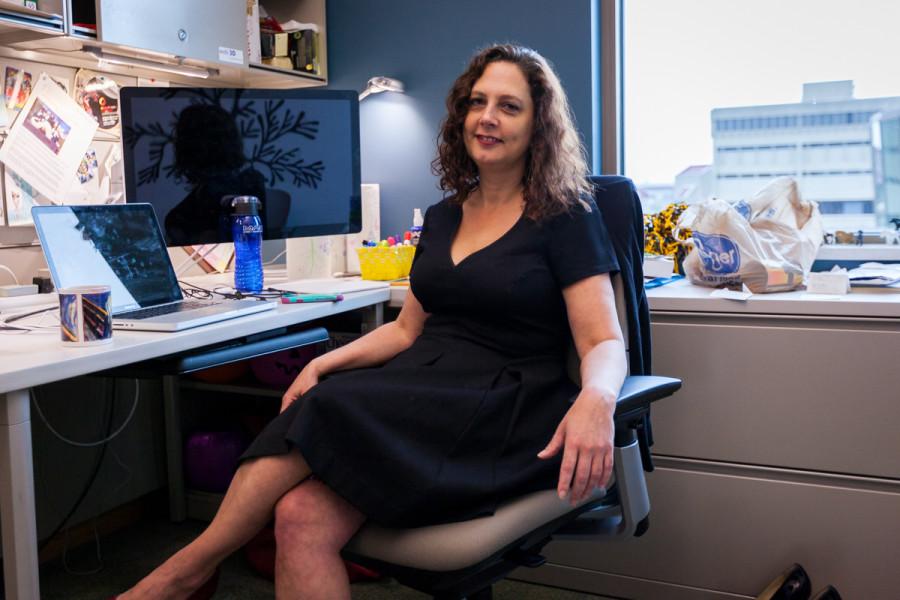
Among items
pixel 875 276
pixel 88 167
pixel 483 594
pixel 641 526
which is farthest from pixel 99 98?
pixel 875 276

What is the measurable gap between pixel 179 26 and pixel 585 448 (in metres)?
1.54

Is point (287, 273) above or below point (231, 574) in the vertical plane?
above

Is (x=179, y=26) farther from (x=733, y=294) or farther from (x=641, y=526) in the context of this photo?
(x=641, y=526)

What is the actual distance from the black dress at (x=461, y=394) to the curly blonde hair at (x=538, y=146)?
0.04 metres

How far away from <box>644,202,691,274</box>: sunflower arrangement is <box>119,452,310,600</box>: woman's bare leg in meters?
1.34

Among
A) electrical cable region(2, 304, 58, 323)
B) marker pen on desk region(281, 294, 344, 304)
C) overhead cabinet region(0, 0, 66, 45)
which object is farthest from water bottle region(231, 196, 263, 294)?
overhead cabinet region(0, 0, 66, 45)

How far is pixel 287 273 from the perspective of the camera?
2387 mm

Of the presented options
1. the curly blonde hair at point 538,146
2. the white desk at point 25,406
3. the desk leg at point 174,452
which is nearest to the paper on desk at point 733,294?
the curly blonde hair at point 538,146

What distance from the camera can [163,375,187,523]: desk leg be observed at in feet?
7.96

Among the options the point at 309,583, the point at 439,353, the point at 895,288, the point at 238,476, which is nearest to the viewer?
the point at 309,583

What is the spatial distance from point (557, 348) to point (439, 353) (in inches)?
8.3

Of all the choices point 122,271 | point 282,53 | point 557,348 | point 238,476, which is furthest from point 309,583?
point 282,53

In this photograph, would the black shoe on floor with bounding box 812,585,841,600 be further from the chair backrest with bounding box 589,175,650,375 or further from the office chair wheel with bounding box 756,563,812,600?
the chair backrest with bounding box 589,175,650,375

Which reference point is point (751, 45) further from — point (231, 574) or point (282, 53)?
point (231, 574)
